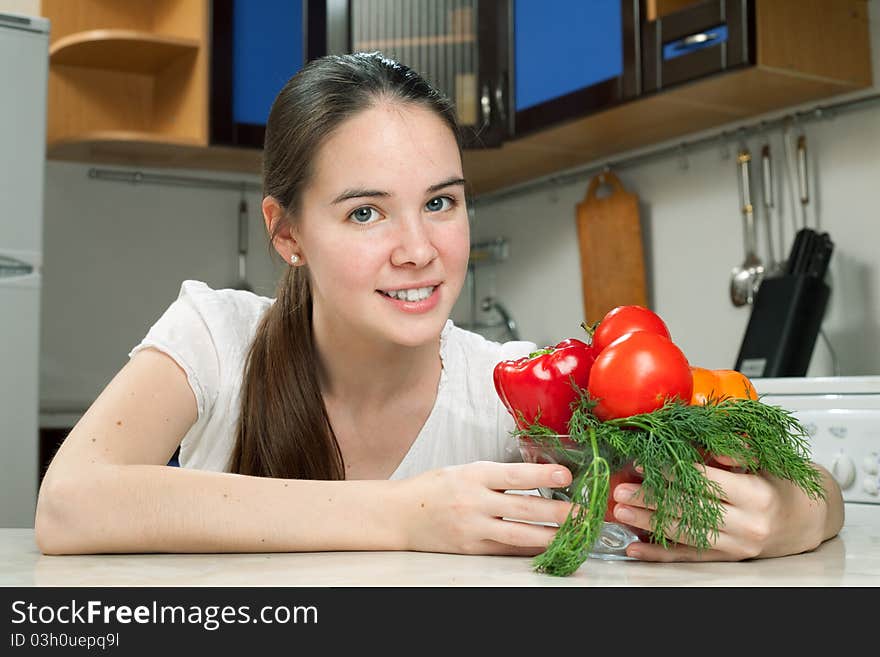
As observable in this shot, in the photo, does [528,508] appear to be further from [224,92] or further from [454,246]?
[224,92]

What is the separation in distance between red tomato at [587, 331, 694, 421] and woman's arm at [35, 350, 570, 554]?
0.06 m

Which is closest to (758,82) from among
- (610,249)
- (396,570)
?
(610,249)

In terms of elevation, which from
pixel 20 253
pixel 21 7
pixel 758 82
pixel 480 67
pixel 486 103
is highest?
pixel 21 7

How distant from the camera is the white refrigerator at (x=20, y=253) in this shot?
2.36m

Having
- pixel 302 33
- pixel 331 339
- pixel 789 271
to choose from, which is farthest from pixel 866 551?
pixel 302 33

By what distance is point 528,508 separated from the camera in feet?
2.43

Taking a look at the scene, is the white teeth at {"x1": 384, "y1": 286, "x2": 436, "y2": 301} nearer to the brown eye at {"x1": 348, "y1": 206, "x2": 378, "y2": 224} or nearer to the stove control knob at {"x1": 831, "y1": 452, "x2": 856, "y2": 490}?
the brown eye at {"x1": 348, "y1": 206, "x2": 378, "y2": 224}

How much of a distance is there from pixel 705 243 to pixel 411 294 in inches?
64.9

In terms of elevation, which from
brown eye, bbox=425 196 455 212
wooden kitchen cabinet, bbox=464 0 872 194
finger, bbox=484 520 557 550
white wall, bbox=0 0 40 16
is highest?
white wall, bbox=0 0 40 16

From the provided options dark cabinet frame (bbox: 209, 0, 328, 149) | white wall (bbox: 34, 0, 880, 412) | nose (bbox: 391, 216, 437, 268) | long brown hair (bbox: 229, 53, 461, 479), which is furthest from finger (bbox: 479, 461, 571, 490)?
dark cabinet frame (bbox: 209, 0, 328, 149)

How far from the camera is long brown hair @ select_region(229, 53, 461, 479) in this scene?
114 cm

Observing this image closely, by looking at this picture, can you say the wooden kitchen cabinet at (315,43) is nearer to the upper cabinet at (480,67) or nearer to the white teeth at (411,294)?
the upper cabinet at (480,67)

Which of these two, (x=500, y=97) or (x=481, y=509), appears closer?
(x=481, y=509)

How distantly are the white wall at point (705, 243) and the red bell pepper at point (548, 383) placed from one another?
1552 millimetres
